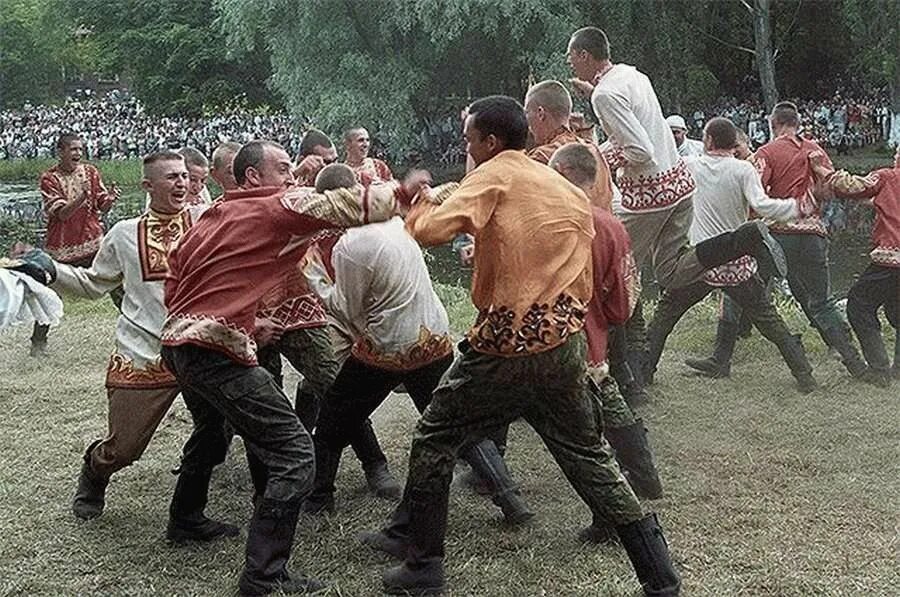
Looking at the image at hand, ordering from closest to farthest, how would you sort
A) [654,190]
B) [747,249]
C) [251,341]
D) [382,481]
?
[251,341], [382,481], [654,190], [747,249]

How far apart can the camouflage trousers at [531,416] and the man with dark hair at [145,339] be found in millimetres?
1222

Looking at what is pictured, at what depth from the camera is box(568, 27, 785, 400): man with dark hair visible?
5.63 m

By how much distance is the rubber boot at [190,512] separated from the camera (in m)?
4.49

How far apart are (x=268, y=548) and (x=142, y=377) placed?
115cm

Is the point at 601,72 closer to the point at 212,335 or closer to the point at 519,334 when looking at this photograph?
the point at 519,334

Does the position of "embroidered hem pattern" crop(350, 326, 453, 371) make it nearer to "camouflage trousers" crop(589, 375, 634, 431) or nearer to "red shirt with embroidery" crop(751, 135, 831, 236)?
"camouflage trousers" crop(589, 375, 634, 431)

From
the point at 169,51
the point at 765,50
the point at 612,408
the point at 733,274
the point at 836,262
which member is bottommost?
the point at 169,51

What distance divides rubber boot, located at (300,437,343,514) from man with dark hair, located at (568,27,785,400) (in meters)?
2.19

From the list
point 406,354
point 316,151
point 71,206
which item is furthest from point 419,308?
point 71,206

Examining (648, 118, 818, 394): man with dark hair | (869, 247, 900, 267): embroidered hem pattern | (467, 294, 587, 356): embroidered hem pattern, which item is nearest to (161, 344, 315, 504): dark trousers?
(467, 294, 587, 356): embroidered hem pattern

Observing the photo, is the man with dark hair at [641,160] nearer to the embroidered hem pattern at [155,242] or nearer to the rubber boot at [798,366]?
the rubber boot at [798,366]

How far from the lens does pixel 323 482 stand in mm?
4738

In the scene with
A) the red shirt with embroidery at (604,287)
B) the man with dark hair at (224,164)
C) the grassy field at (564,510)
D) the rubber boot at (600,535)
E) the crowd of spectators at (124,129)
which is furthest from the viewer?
the crowd of spectators at (124,129)

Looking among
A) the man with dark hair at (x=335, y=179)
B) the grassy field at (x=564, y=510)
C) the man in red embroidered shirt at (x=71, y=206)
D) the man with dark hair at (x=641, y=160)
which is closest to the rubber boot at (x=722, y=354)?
the grassy field at (x=564, y=510)
